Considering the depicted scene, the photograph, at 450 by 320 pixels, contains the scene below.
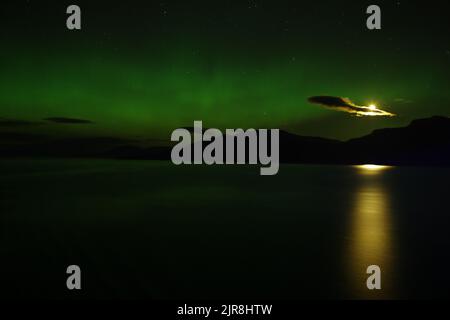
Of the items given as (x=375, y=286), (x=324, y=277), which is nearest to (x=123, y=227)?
(x=324, y=277)

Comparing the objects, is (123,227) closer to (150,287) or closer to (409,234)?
(150,287)

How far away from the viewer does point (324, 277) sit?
7.09m

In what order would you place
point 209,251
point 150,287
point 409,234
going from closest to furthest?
1. point 150,287
2. point 209,251
3. point 409,234

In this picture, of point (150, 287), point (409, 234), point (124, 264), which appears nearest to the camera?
point (150, 287)

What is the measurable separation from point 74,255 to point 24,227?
5200 mm
